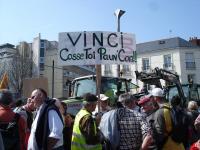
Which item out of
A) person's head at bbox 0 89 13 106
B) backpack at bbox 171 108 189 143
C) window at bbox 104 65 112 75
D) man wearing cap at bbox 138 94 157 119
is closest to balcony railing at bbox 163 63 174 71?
window at bbox 104 65 112 75

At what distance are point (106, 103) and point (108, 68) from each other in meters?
52.3

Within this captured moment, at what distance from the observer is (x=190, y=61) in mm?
54219

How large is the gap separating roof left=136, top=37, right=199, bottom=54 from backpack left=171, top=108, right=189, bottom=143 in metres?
49.0

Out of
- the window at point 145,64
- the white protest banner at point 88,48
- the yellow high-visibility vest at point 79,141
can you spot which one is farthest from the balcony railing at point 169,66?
the yellow high-visibility vest at point 79,141

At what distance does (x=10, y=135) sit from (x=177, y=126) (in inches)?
111

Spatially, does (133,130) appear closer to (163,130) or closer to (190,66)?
→ (163,130)

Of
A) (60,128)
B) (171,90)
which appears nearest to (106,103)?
(60,128)

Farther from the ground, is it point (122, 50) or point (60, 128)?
point (122, 50)

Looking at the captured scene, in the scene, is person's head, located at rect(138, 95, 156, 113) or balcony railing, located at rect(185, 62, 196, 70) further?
balcony railing, located at rect(185, 62, 196, 70)

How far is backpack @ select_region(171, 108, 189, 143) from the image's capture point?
6477 millimetres

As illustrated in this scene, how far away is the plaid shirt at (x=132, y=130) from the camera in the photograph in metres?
6.05

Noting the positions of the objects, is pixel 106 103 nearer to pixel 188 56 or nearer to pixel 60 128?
pixel 60 128

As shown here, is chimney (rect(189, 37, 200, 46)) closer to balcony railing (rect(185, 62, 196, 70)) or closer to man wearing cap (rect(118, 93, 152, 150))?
balcony railing (rect(185, 62, 196, 70))

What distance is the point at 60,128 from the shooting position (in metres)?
5.49
